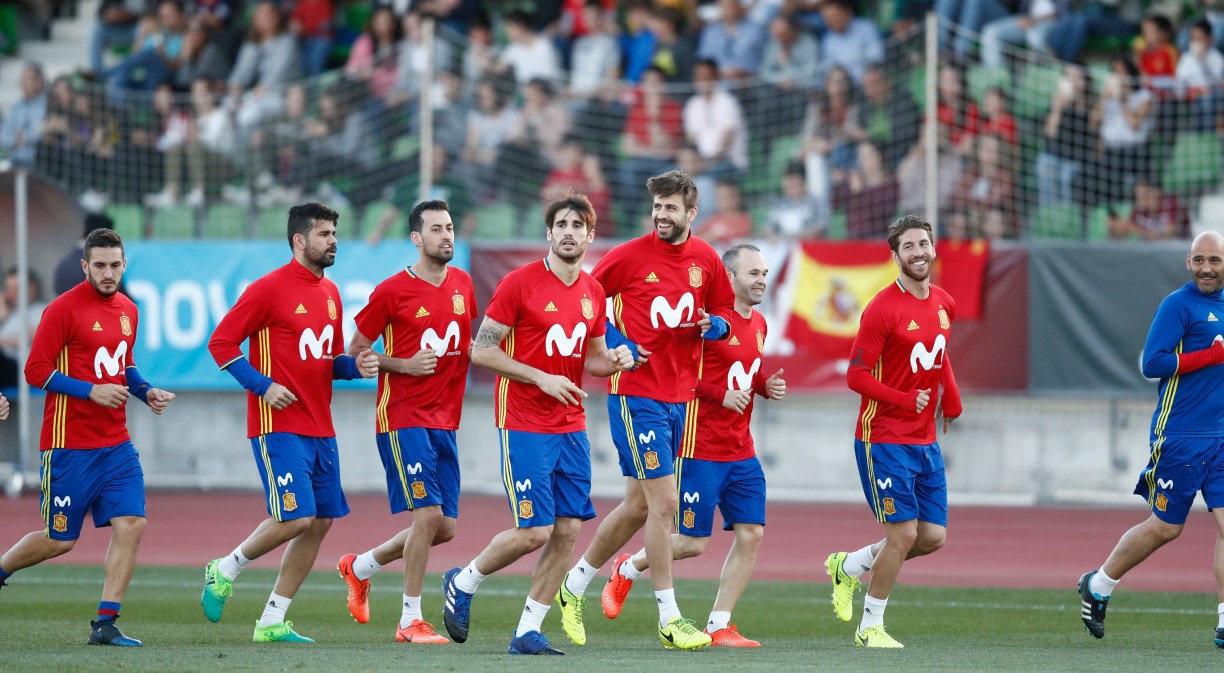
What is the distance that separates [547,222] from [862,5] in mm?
13060

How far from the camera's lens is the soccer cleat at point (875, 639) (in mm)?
9453

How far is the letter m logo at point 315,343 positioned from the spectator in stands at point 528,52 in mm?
12001

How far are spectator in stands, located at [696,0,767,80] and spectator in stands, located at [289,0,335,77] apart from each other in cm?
510

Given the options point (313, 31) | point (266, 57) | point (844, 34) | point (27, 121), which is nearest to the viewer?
point (844, 34)

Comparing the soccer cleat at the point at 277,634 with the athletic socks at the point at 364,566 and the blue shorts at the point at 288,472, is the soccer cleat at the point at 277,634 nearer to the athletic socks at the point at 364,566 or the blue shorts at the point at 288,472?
the blue shorts at the point at 288,472

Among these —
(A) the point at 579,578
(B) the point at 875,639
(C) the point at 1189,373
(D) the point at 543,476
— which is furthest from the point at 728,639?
(C) the point at 1189,373

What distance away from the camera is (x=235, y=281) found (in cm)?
1905

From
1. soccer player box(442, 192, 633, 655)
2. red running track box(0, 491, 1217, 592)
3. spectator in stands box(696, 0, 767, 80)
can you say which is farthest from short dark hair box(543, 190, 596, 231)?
spectator in stands box(696, 0, 767, 80)

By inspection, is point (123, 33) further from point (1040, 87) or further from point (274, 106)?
point (1040, 87)

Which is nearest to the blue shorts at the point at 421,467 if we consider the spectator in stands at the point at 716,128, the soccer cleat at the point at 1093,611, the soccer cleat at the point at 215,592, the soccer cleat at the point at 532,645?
the soccer cleat at the point at 215,592

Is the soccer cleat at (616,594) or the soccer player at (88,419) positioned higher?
the soccer player at (88,419)

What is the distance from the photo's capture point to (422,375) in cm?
988

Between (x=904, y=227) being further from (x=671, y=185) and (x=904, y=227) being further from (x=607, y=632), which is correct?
(x=607, y=632)

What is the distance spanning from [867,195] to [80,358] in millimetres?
11124
